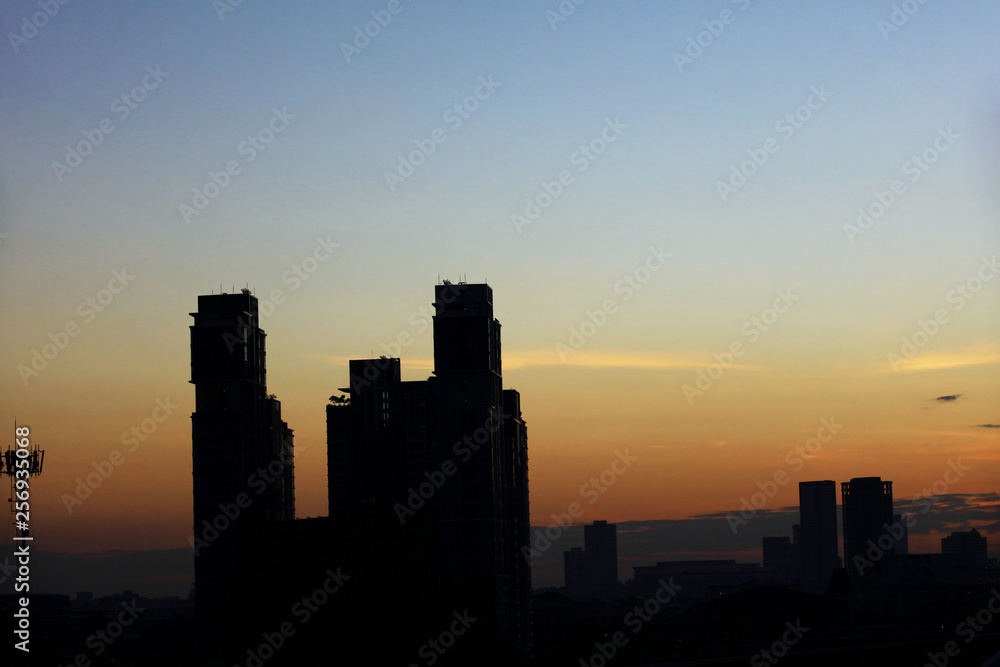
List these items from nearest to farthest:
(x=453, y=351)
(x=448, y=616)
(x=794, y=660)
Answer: (x=794, y=660), (x=448, y=616), (x=453, y=351)

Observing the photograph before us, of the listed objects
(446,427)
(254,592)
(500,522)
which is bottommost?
(254,592)

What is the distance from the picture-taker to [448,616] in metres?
157

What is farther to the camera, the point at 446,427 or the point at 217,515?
the point at 217,515

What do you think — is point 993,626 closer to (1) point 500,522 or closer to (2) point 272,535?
(1) point 500,522

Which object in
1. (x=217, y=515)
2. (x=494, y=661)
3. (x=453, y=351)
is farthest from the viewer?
(x=217, y=515)

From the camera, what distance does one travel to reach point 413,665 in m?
90.3

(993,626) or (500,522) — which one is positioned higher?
(500,522)

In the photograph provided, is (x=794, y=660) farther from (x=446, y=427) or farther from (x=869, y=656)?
(x=446, y=427)

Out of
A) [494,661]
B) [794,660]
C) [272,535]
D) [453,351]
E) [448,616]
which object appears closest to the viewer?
[794,660]

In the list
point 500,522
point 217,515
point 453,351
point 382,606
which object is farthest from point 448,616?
point 382,606

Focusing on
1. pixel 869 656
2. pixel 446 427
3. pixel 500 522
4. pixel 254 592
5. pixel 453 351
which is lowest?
pixel 869 656

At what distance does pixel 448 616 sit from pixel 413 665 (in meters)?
68.1

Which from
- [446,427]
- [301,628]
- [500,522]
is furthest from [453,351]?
[301,628]

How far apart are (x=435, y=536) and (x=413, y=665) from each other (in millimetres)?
11756
